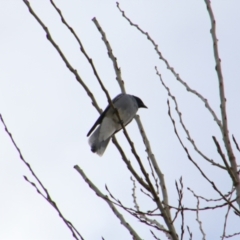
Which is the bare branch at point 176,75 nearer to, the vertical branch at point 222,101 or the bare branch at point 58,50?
the vertical branch at point 222,101

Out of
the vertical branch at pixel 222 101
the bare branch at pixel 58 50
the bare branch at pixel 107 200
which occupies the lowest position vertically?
the bare branch at pixel 107 200

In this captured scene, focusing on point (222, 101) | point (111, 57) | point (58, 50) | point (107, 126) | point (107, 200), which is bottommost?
point (107, 200)

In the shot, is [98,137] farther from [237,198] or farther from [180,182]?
[237,198]

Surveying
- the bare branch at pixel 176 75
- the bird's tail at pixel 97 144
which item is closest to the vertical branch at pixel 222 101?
the bare branch at pixel 176 75

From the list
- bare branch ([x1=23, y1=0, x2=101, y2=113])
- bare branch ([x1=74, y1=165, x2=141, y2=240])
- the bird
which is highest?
the bird

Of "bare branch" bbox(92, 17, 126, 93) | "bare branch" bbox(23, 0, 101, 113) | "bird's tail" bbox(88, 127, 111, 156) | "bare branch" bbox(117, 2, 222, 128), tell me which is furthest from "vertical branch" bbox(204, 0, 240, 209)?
"bird's tail" bbox(88, 127, 111, 156)

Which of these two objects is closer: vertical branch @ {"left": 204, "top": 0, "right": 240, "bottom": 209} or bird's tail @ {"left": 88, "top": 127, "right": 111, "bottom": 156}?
vertical branch @ {"left": 204, "top": 0, "right": 240, "bottom": 209}

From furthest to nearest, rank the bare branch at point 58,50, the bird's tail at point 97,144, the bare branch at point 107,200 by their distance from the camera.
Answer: the bird's tail at point 97,144 → the bare branch at point 107,200 → the bare branch at point 58,50

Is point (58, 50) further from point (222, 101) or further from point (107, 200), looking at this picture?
point (222, 101)

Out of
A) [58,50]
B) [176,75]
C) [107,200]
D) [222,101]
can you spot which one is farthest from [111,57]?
[58,50]

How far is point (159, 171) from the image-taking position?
3203mm

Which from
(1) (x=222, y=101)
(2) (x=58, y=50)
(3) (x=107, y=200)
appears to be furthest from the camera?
(1) (x=222, y=101)

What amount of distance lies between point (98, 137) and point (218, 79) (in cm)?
207

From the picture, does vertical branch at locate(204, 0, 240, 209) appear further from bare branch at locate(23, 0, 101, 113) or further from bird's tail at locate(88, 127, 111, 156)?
bird's tail at locate(88, 127, 111, 156)
